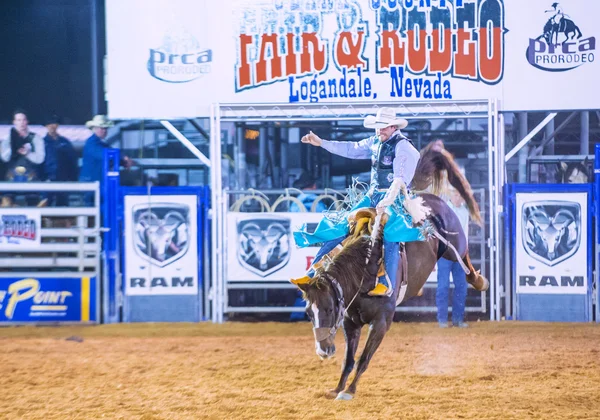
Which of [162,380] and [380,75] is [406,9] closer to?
[380,75]

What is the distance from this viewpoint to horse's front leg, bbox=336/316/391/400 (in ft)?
19.4

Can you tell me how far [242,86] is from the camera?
1024cm

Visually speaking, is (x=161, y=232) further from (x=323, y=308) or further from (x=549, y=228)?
(x=323, y=308)

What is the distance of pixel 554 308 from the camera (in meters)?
10.1

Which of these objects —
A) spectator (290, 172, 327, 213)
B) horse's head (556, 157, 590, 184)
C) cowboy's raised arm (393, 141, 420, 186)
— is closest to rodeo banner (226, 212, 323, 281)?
spectator (290, 172, 327, 213)

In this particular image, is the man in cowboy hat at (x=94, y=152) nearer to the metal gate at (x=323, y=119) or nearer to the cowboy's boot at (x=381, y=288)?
the metal gate at (x=323, y=119)

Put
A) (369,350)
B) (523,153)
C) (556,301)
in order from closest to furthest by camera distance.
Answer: (369,350) → (556,301) → (523,153)

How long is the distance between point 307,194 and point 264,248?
903mm

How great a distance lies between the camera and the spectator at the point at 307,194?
10297mm

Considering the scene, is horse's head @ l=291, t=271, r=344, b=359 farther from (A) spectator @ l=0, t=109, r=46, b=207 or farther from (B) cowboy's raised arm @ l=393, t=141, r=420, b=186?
(A) spectator @ l=0, t=109, r=46, b=207

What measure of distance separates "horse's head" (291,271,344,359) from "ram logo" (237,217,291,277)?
4.55 meters

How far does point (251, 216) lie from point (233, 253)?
0.53m

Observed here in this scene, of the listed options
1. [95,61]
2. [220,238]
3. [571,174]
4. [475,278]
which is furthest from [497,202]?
[95,61]

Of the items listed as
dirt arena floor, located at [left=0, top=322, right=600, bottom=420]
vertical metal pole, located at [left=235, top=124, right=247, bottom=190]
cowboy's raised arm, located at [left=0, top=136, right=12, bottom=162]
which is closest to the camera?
dirt arena floor, located at [left=0, top=322, right=600, bottom=420]
